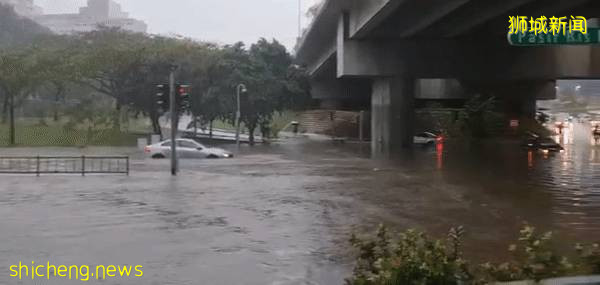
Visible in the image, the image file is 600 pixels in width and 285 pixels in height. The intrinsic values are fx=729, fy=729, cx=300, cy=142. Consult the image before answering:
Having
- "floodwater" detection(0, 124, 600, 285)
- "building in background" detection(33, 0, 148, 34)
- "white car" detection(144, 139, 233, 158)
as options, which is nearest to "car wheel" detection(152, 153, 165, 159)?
"white car" detection(144, 139, 233, 158)

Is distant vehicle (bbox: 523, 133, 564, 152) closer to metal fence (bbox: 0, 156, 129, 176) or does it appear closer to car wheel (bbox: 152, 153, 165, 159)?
car wheel (bbox: 152, 153, 165, 159)

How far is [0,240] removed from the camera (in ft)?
41.3

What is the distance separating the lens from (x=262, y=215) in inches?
636

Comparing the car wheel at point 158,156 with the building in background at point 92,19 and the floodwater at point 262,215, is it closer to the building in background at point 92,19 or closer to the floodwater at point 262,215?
the floodwater at point 262,215

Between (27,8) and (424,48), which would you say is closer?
(424,48)

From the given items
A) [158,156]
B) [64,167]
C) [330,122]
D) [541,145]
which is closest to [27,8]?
[330,122]

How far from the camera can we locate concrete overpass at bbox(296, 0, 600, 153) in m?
30.6

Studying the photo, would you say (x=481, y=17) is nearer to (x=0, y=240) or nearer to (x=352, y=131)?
(x=0, y=240)

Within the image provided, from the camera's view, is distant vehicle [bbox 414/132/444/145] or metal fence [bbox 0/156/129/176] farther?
distant vehicle [bbox 414/132/444/145]

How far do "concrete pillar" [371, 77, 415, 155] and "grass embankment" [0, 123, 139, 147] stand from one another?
23.7m

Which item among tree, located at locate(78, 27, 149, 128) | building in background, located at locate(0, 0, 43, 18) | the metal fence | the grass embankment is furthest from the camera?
building in background, located at locate(0, 0, 43, 18)

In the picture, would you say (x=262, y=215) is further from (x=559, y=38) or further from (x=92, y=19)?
(x=92, y=19)

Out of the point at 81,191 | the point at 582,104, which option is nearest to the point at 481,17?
the point at 81,191

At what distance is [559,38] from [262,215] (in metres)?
7.35
